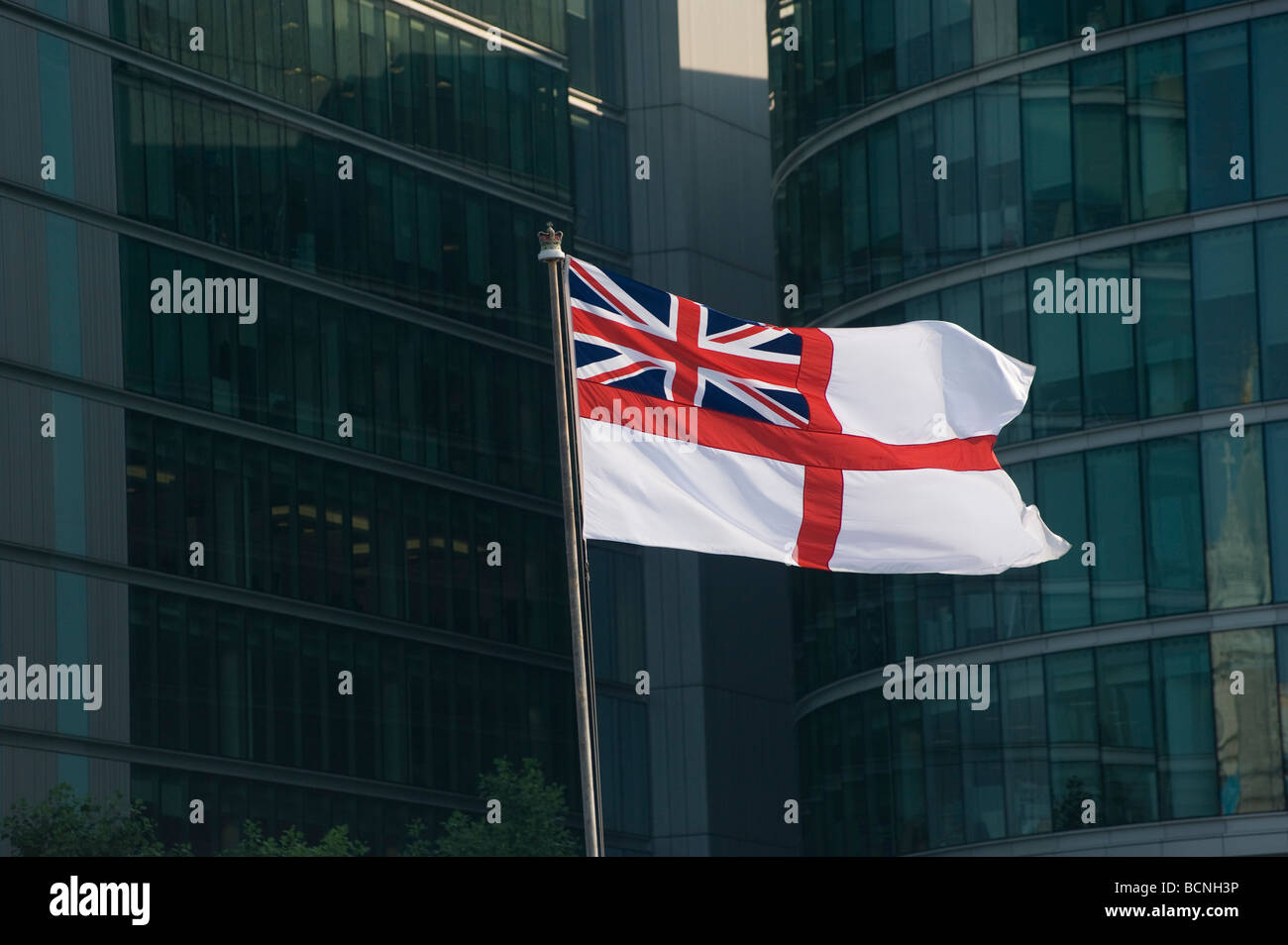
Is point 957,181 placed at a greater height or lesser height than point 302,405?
greater

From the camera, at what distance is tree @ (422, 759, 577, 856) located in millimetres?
57219

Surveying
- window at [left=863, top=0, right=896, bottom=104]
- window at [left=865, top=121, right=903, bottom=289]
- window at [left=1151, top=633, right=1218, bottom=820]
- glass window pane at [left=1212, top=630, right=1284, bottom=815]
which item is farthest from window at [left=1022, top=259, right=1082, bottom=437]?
window at [left=863, top=0, right=896, bottom=104]

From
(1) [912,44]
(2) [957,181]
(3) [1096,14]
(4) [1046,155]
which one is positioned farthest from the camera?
(1) [912,44]

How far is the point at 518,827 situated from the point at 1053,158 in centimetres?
1967

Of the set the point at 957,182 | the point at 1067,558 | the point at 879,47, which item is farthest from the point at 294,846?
the point at 879,47

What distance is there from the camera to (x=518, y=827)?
58.3 meters

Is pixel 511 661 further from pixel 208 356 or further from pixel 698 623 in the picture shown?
pixel 208 356

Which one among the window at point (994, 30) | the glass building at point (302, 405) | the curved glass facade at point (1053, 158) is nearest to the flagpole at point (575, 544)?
the glass building at point (302, 405)

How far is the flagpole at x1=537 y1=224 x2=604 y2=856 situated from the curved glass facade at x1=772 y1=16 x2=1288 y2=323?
38684mm

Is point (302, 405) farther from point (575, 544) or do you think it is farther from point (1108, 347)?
point (575, 544)

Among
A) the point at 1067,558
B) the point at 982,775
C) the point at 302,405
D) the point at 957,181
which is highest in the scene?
the point at 957,181

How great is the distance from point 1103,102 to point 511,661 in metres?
22.7

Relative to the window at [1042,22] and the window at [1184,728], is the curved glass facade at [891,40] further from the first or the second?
the window at [1184,728]

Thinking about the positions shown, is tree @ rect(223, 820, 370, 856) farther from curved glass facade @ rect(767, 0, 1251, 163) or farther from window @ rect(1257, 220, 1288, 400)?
curved glass facade @ rect(767, 0, 1251, 163)
